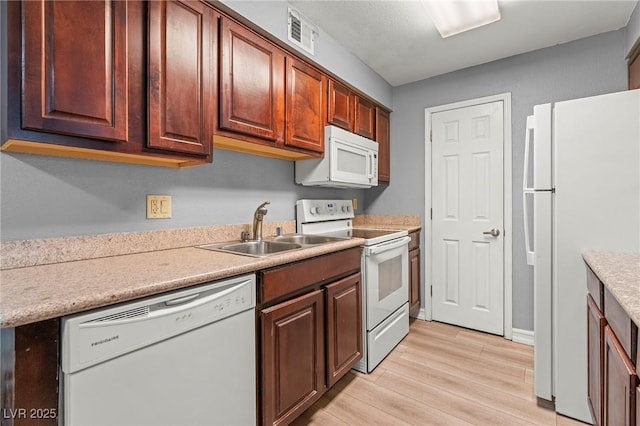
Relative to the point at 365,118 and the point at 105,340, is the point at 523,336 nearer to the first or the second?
the point at 365,118

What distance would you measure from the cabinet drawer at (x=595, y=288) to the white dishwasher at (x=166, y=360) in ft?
4.72

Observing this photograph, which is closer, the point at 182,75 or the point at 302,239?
the point at 182,75

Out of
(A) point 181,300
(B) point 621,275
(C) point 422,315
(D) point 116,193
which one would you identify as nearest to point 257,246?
(D) point 116,193

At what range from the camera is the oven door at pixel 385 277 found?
2045 mm

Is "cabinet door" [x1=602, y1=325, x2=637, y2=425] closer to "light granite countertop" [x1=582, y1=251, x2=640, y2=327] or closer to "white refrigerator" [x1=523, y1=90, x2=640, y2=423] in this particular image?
"light granite countertop" [x1=582, y1=251, x2=640, y2=327]

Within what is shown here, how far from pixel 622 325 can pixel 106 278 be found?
1676mm

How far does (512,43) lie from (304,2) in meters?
1.65

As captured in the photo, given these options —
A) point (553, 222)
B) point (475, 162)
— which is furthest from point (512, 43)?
point (553, 222)

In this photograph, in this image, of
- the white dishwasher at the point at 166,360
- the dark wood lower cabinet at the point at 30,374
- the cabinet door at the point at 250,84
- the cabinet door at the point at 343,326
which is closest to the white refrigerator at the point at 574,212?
the cabinet door at the point at 343,326

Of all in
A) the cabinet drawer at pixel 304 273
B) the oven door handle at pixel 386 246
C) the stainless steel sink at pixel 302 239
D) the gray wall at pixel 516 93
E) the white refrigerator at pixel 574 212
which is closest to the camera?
the cabinet drawer at pixel 304 273

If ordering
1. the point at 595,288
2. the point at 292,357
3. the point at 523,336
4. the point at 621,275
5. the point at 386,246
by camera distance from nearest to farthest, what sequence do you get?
the point at 621,275, the point at 595,288, the point at 292,357, the point at 386,246, the point at 523,336

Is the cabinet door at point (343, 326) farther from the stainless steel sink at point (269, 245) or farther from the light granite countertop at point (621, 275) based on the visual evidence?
the light granite countertop at point (621, 275)

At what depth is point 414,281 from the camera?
2908 millimetres

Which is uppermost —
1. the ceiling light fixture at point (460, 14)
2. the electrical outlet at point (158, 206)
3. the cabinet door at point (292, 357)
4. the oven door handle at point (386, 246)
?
the ceiling light fixture at point (460, 14)
